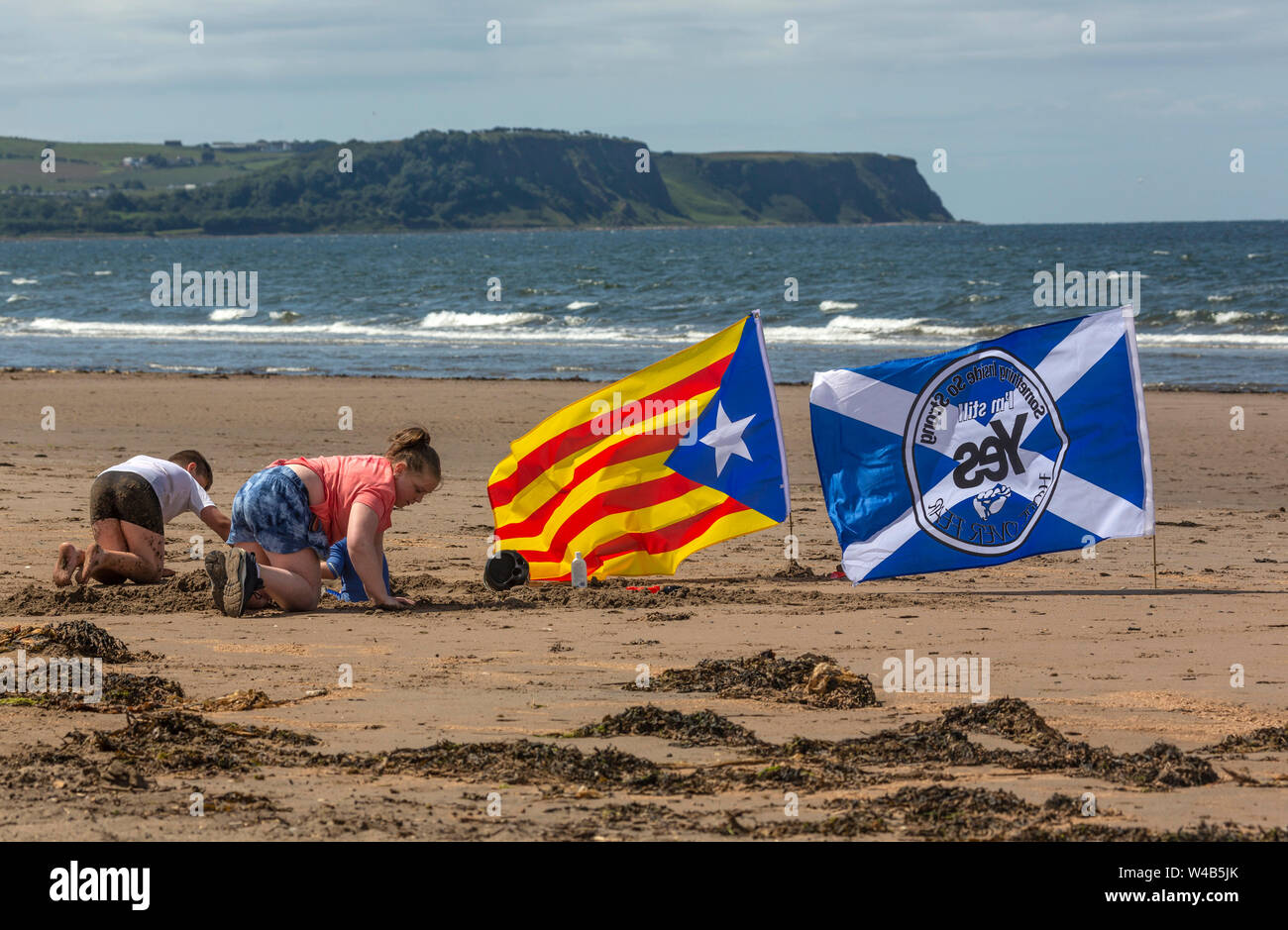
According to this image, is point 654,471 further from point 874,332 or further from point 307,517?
point 874,332

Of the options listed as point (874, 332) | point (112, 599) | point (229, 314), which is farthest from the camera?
point (229, 314)

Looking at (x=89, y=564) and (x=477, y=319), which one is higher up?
(x=477, y=319)

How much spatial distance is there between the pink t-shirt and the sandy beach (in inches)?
22.2

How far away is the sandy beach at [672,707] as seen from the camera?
3943 mm

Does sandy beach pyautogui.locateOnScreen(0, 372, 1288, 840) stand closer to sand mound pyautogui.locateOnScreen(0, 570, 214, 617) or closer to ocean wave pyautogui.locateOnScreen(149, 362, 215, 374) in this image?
sand mound pyautogui.locateOnScreen(0, 570, 214, 617)

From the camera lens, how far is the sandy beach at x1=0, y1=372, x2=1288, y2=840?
394 cm

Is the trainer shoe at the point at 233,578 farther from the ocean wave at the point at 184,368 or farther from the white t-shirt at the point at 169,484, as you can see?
the ocean wave at the point at 184,368

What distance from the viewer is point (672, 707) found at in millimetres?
5246

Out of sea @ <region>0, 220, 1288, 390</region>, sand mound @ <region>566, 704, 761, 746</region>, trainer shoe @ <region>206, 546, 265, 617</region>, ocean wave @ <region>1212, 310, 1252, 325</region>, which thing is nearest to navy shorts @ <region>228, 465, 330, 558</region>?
trainer shoe @ <region>206, 546, 265, 617</region>

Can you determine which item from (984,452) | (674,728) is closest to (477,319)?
(984,452)

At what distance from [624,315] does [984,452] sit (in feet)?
103

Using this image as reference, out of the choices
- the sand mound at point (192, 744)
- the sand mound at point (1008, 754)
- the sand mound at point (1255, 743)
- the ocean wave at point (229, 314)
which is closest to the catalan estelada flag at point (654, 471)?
the sand mound at point (1008, 754)

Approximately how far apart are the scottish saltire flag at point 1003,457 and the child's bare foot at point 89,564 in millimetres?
4277

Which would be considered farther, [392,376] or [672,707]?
[392,376]
